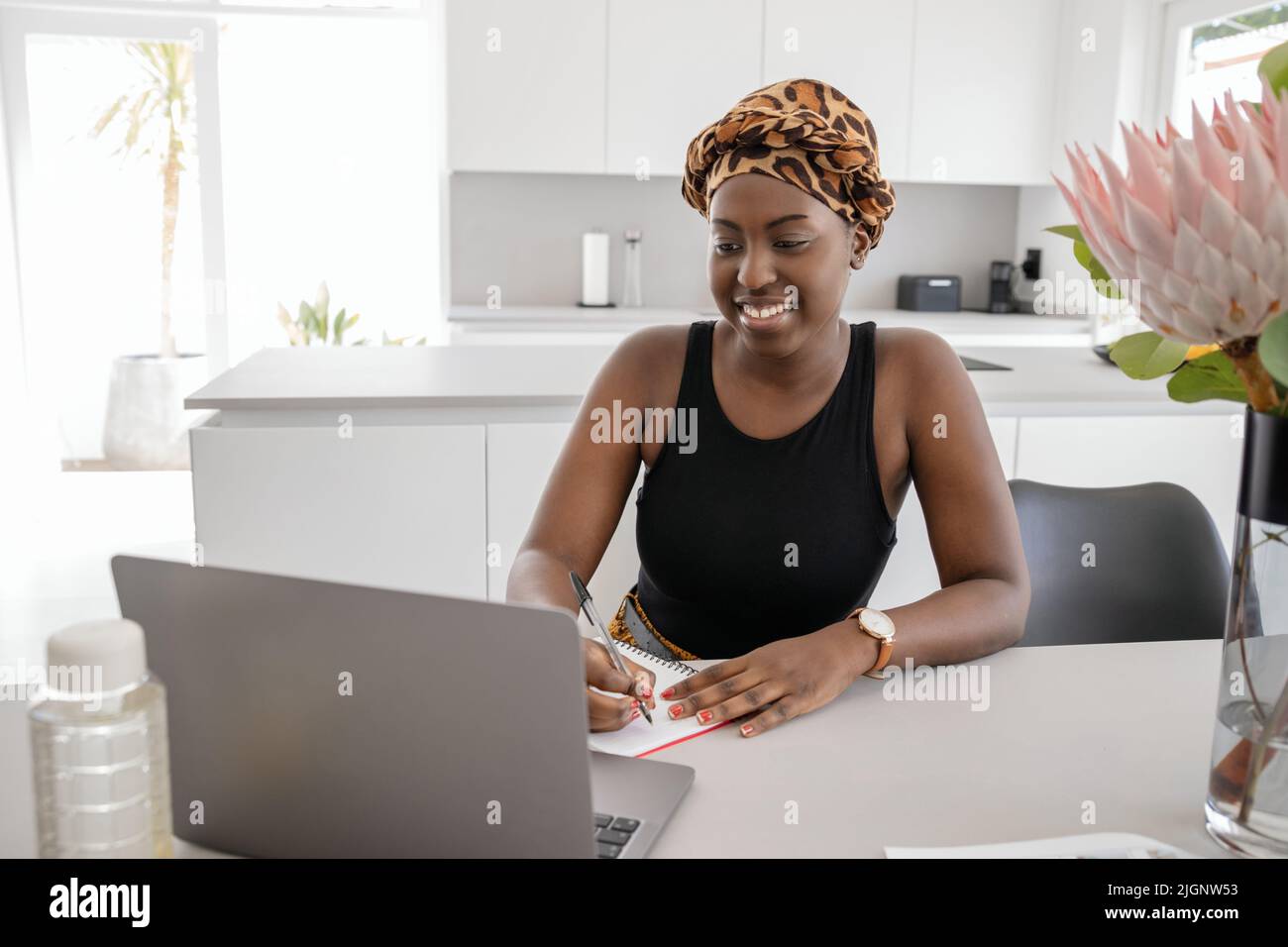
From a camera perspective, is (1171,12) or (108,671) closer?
(108,671)

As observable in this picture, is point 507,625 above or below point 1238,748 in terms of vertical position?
above

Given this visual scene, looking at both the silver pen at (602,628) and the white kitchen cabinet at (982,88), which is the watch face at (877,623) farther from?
the white kitchen cabinet at (982,88)

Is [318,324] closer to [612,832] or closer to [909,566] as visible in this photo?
[909,566]

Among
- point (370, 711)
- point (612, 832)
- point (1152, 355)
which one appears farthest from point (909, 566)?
point (370, 711)

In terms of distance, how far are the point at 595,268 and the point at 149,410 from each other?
6.54 feet

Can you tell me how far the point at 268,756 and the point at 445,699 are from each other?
0.14m

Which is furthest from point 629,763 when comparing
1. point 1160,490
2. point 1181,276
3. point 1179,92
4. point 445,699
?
point 1179,92

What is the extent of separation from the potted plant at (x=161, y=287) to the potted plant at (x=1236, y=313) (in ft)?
14.5

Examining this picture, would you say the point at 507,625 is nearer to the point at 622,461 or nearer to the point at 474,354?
the point at 622,461

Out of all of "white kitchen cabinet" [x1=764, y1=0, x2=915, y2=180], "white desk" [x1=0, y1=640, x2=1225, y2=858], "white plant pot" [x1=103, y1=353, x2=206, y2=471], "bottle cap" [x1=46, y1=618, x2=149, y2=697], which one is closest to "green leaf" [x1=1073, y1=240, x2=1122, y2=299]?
"white desk" [x1=0, y1=640, x2=1225, y2=858]

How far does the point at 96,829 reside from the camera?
0.56 m

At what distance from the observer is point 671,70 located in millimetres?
4152

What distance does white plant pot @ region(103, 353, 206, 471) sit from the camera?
4633 mm

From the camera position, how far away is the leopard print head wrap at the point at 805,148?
4.20 feet
